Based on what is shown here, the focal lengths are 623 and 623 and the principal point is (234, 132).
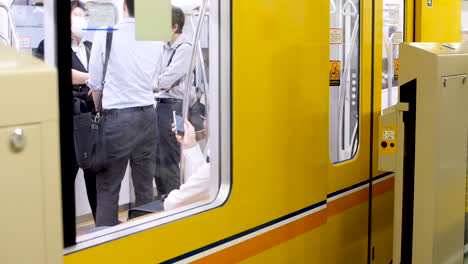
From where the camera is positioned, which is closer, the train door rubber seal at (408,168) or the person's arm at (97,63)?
the train door rubber seal at (408,168)

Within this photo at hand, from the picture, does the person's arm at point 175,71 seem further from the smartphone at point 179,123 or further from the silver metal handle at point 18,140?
the silver metal handle at point 18,140

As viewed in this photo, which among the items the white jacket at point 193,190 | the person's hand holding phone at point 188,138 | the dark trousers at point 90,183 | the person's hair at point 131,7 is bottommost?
the dark trousers at point 90,183

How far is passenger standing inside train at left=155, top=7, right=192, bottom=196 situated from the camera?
3.03m

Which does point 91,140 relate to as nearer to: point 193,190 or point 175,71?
point 175,71

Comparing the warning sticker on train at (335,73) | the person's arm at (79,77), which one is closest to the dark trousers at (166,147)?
the person's arm at (79,77)

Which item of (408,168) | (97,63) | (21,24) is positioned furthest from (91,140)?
(408,168)

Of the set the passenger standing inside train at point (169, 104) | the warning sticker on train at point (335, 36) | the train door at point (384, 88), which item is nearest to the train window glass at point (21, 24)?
the passenger standing inside train at point (169, 104)

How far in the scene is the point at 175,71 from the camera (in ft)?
10.5

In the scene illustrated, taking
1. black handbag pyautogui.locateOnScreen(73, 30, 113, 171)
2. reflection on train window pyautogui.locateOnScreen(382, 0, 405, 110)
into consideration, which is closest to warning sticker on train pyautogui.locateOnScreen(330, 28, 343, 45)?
reflection on train window pyautogui.locateOnScreen(382, 0, 405, 110)

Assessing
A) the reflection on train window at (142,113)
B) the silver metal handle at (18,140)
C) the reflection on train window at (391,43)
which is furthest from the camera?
the reflection on train window at (391,43)

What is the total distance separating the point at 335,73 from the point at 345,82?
0.17 meters

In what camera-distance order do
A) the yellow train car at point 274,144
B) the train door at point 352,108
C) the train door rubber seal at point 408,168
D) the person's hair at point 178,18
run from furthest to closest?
the train door at point 352,108 → the train door rubber seal at point 408,168 → the person's hair at point 178,18 → the yellow train car at point 274,144

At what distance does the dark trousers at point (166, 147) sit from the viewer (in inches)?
125

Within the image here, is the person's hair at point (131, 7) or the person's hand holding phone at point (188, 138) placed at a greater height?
the person's hair at point (131, 7)
